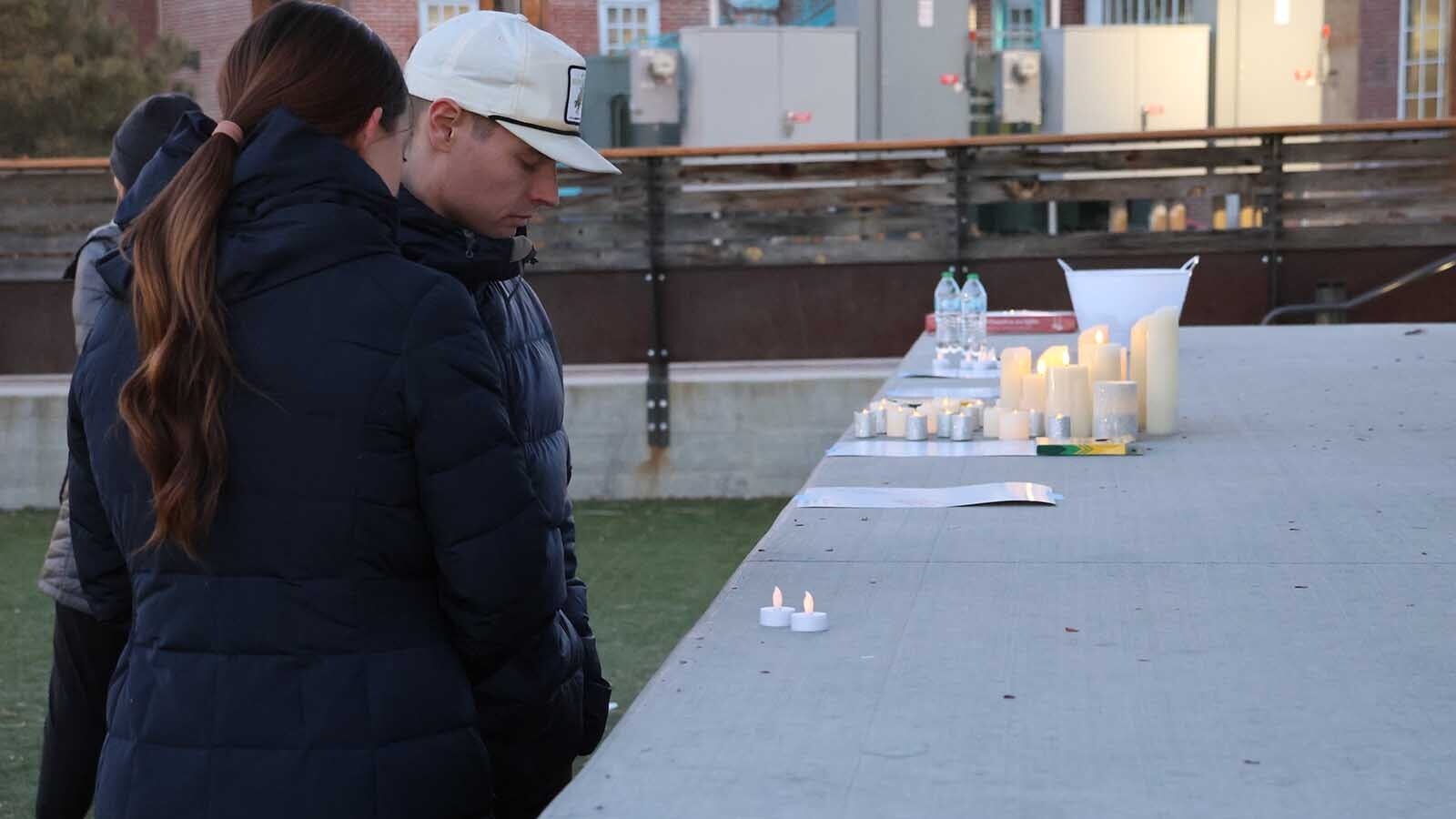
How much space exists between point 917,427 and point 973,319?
7.25 feet

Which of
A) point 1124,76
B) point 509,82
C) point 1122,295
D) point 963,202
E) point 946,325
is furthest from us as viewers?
point 1124,76

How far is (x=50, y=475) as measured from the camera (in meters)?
8.09

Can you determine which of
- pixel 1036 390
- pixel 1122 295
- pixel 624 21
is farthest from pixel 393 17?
pixel 1036 390

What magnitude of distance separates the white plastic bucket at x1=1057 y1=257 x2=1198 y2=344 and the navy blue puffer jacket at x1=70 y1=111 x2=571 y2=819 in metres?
3.05

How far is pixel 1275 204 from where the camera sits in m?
8.30

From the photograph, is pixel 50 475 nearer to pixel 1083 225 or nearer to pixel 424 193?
pixel 1083 225

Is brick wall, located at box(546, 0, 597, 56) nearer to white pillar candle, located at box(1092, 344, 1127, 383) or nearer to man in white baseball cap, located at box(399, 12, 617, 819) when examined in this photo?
white pillar candle, located at box(1092, 344, 1127, 383)

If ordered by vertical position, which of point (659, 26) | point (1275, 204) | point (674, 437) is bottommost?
point (674, 437)

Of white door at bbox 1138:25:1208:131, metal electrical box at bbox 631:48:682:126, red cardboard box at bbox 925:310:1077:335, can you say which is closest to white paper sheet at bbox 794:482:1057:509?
red cardboard box at bbox 925:310:1077:335

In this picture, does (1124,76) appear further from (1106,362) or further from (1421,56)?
(1106,362)

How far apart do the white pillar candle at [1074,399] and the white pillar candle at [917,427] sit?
0.25 m

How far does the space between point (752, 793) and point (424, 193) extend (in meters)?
0.76

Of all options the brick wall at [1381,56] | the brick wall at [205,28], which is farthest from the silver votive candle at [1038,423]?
the brick wall at [1381,56]

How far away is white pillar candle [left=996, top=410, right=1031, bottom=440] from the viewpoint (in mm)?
3344
